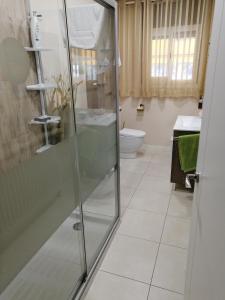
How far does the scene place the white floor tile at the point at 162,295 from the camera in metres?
1.50

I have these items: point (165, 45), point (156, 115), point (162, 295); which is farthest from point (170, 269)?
point (165, 45)

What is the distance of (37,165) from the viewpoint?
3.86 ft

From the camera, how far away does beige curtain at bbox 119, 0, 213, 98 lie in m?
3.31

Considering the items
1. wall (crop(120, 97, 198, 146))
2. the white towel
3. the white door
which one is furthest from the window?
the white door

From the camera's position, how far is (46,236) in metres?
1.25

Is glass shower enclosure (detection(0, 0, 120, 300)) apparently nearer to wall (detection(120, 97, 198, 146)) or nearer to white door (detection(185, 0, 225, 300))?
white door (detection(185, 0, 225, 300))

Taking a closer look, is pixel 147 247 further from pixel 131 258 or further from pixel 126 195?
pixel 126 195

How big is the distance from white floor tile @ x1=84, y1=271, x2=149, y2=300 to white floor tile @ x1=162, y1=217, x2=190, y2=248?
0.52 m

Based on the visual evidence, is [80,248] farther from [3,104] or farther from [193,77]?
[193,77]

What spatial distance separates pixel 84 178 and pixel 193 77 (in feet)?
9.22

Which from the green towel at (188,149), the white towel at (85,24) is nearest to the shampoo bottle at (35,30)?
the white towel at (85,24)

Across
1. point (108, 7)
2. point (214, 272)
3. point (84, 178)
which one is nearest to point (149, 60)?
point (108, 7)

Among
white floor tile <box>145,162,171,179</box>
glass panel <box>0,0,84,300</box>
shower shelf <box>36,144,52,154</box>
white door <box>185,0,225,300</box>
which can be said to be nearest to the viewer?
white door <box>185,0,225,300</box>

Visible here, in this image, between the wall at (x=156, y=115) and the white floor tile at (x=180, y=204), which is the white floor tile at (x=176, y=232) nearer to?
the white floor tile at (x=180, y=204)
